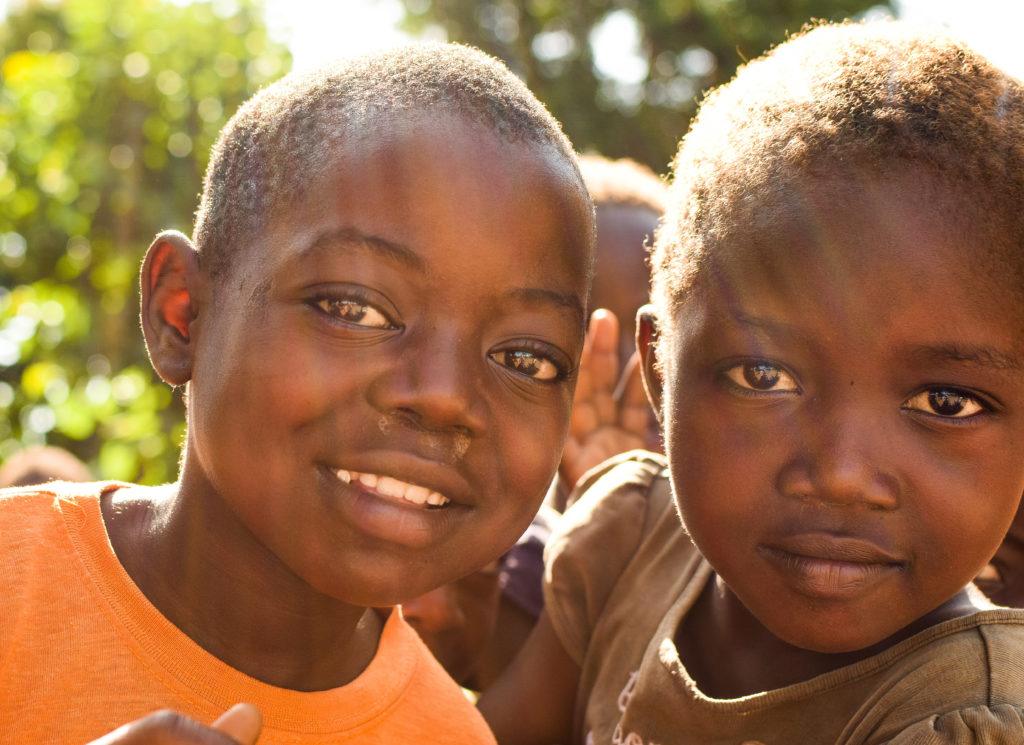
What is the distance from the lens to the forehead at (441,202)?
6.11 ft

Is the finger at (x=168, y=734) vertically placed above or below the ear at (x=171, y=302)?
below

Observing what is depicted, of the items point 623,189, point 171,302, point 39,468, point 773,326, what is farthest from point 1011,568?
point 39,468

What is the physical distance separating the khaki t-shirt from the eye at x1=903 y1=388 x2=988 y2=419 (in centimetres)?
36

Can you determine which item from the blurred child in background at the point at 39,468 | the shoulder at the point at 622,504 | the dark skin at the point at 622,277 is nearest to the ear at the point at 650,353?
the shoulder at the point at 622,504

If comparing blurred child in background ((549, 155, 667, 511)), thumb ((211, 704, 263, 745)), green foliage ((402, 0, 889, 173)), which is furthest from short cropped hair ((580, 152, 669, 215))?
green foliage ((402, 0, 889, 173))

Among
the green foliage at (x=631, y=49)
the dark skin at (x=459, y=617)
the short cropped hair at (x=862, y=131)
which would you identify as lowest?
the dark skin at (x=459, y=617)

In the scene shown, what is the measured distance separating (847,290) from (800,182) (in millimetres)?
234

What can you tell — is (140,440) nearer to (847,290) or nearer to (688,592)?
(688,592)

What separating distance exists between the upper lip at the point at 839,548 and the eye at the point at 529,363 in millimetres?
534

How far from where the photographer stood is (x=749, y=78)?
2328mm

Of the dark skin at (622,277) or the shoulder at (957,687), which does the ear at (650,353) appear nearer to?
the shoulder at (957,687)

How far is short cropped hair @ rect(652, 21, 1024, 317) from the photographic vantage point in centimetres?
189

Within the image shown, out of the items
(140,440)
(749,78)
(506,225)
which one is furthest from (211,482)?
(140,440)

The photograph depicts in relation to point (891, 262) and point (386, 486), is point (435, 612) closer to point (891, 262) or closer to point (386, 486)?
point (386, 486)
